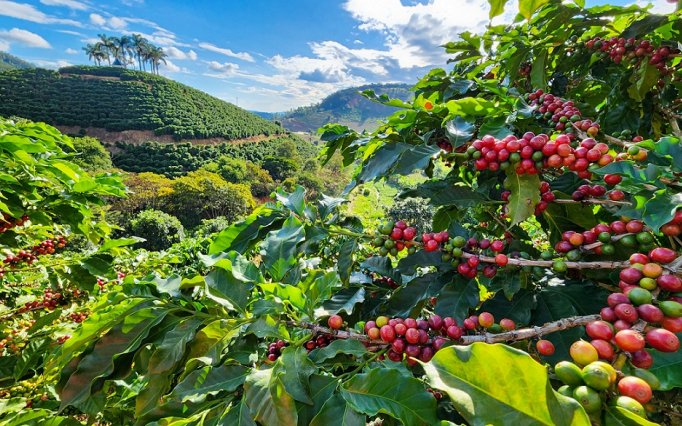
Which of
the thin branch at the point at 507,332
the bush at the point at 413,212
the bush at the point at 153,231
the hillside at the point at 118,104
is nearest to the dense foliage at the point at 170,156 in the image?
the hillside at the point at 118,104

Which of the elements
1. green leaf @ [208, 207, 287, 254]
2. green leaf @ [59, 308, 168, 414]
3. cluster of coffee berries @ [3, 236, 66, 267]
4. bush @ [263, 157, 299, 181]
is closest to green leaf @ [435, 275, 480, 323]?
green leaf @ [208, 207, 287, 254]

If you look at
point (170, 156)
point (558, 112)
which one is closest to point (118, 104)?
point (170, 156)

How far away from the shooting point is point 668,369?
699mm

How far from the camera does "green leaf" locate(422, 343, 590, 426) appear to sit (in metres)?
0.44

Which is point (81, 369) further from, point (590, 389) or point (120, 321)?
point (590, 389)

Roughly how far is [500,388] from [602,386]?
13 centimetres

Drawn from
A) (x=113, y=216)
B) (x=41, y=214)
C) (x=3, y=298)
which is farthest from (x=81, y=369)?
(x=113, y=216)

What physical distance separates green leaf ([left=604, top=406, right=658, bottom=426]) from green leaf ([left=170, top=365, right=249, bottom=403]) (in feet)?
2.50

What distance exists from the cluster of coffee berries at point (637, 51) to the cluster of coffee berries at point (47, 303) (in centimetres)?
469

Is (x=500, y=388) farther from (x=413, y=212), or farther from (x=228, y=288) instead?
(x=413, y=212)

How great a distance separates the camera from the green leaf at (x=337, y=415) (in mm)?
700

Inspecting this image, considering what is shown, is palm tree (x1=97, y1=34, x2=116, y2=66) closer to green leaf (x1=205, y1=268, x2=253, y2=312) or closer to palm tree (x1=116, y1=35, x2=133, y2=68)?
palm tree (x1=116, y1=35, x2=133, y2=68)

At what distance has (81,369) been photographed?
100 cm

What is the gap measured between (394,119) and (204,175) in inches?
1392
